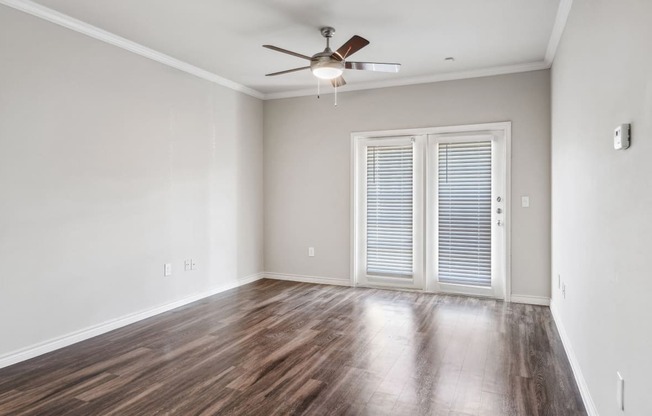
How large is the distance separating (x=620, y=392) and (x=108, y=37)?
449cm

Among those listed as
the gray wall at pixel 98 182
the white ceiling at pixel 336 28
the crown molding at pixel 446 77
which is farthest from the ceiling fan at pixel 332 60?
the gray wall at pixel 98 182

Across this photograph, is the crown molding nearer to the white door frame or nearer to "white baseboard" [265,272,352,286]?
the white door frame

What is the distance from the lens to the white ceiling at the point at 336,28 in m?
3.18

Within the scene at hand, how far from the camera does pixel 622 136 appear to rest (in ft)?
5.24

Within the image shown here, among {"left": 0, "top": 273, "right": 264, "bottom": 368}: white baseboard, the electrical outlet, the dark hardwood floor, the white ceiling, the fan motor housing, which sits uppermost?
the white ceiling

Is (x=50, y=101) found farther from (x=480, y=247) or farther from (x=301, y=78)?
(x=480, y=247)

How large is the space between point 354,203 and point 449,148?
4.69 feet

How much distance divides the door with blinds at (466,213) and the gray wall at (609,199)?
151cm

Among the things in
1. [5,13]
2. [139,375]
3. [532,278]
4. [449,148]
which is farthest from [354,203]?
[5,13]

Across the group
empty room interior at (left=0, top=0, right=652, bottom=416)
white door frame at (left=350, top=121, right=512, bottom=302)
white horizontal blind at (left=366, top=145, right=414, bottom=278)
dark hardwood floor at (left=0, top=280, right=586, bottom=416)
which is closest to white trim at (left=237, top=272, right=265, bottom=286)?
empty room interior at (left=0, top=0, right=652, bottom=416)

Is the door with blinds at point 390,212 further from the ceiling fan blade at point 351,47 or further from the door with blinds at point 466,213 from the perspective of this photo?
the ceiling fan blade at point 351,47

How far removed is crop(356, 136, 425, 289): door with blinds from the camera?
5191 mm

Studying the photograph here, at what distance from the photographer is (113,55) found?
12.4 ft

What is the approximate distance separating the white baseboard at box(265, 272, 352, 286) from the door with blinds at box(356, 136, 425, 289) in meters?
0.26
